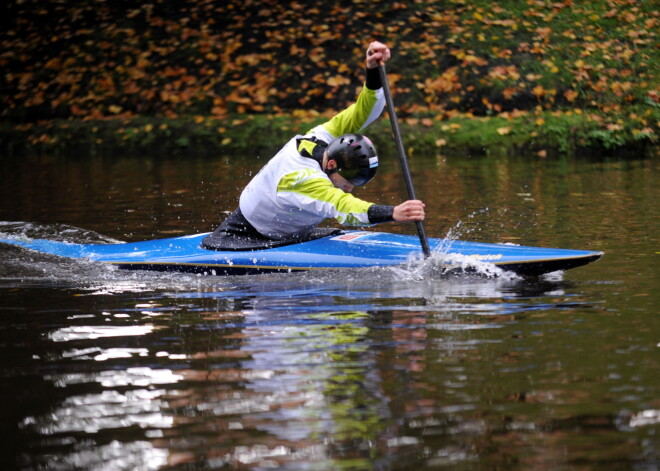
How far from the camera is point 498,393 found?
4762 millimetres

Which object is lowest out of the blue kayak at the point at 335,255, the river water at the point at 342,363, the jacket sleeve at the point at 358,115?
the river water at the point at 342,363

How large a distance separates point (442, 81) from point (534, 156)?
208cm

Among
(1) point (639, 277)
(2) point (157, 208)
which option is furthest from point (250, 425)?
(2) point (157, 208)

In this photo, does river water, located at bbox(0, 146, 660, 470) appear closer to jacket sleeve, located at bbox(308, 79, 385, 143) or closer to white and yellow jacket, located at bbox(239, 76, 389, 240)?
white and yellow jacket, located at bbox(239, 76, 389, 240)

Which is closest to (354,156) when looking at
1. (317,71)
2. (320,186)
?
(320,186)

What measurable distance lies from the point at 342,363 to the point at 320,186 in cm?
249

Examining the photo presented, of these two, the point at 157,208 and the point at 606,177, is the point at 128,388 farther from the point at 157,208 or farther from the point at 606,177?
the point at 606,177

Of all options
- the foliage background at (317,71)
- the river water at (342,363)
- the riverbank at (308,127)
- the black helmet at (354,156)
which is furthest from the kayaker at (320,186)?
the foliage background at (317,71)

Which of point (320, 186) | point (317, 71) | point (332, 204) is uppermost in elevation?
point (317, 71)

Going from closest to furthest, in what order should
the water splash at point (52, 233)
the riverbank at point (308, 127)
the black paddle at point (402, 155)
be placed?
the black paddle at point (402, 155), the water splash at point (52, 233), the riverbank at point (308, 127)

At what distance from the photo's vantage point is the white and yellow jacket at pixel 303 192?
7535 millimetres

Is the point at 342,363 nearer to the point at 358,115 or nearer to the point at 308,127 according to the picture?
the point at 358,115

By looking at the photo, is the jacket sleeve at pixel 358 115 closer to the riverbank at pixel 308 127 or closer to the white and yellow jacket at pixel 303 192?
the white and yellow jacket at pixel 303 192

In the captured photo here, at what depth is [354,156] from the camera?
7582mm
